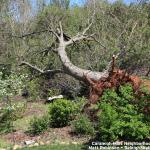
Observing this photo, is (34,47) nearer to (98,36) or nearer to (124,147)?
(98,36)

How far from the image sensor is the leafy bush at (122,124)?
29.5 ft

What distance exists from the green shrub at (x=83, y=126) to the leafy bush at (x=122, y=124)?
461 millimetres

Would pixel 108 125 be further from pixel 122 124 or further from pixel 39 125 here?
pixel 39 125

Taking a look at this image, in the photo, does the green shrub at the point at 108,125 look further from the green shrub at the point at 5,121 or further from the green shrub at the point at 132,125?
the green shrub at the point at 5,121

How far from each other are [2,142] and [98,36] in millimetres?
8539

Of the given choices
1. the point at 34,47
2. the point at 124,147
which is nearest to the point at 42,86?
the point at 34,47

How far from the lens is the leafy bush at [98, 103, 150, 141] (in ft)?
29.5

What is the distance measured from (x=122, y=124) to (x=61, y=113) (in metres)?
2.11

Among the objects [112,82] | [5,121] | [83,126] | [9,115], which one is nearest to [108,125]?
[83,126]

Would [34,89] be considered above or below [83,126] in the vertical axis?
above

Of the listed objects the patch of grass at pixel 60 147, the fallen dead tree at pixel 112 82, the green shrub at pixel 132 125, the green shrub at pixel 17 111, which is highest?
the fallen dead tree at pixel 112 82

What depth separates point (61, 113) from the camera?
10680 millimetres

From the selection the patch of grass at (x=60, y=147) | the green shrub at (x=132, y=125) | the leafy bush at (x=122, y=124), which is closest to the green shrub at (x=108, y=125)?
the leafy bush at (x=122, y=124)

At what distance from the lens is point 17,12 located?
2383 cm
